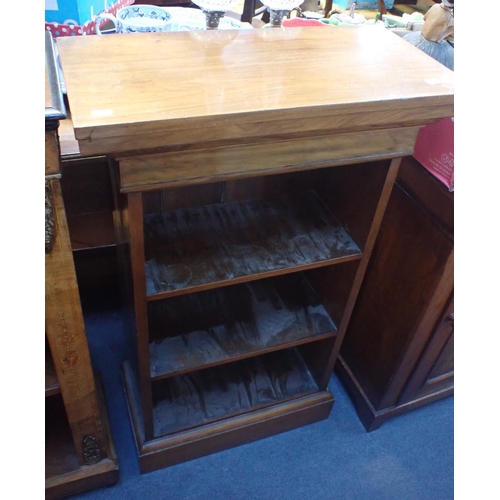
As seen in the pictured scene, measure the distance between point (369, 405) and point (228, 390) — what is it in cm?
41

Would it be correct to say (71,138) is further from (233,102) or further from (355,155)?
(355,155)

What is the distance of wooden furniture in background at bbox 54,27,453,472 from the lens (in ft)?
2.24

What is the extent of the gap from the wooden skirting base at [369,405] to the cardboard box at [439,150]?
0.70m

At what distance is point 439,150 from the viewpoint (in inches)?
38.0

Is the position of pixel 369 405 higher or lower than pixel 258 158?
lower

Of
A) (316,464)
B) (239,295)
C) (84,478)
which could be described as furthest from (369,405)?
(84,478)

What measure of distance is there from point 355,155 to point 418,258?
1.20 feet

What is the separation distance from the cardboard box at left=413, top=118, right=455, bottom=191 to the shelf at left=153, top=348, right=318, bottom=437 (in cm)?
69

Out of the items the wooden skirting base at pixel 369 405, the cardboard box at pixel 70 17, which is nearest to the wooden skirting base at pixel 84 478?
the wooden skirting base at pixel 369 405

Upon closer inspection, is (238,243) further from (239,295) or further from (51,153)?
(51,153)

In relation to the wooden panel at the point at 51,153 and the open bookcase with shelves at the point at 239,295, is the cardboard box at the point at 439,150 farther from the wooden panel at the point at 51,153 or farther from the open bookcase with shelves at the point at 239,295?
the wooden panel at the point at 51,153

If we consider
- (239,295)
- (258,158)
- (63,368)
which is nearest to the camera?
(258,158)

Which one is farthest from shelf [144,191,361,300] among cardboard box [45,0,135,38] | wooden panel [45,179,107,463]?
cardboard box [45,0,135,38]

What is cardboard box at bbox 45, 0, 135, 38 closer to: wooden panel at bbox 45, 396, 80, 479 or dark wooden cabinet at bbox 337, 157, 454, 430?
dark wooden cabinet at bbox 337, 157, 454, 430
